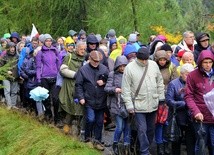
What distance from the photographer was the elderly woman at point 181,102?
683cm

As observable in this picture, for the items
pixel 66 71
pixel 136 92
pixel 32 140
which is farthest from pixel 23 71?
pixel 136 92

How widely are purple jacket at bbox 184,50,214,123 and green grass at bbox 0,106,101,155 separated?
1.59 m

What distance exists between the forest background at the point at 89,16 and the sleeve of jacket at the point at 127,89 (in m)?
11.6

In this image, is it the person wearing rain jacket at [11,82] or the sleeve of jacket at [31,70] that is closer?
the sleeve of jacket at [31,70]

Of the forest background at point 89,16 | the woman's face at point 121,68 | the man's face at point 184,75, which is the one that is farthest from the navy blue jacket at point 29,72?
the forest background at point 89,16

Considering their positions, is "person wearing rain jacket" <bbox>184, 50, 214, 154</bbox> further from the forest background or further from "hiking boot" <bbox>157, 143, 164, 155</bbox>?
the forest background

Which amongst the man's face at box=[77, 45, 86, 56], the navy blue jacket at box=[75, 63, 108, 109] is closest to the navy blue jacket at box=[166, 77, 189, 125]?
the navy blue jacket at box=[75, 63, 108, 109]

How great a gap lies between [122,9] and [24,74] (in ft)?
30.3

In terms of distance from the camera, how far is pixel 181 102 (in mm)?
6789

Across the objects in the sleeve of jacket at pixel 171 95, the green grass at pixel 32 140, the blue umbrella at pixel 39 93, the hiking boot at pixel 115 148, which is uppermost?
the sleeve of jacket at pixel 171 95

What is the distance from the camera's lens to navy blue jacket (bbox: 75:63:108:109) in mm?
7949

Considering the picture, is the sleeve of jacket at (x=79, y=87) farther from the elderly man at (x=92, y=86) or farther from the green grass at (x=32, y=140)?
the green grass at (x=32, y=140)

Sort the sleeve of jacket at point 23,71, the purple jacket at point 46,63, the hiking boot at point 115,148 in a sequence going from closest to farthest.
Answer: the hiking boot at point 115,148
the purple jacket at point 46,63
the sleeve of jacket at point 23,71

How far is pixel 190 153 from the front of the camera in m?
6.96
